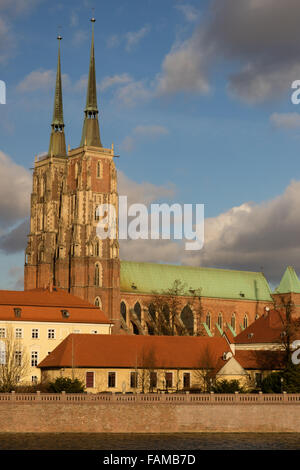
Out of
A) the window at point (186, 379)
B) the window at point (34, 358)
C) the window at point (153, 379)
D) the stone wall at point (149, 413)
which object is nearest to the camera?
the stone wall at point (149, 413)

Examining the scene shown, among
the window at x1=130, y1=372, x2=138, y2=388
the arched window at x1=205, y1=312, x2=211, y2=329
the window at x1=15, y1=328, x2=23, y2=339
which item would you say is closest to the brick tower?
the arched window at x1=205, y1=312, x2=211, y2=329

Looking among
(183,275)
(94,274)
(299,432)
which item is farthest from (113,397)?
(183,275)

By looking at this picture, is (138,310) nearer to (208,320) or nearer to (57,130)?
(208,320)

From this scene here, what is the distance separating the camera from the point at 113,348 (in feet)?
303

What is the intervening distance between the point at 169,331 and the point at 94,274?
15.3 metres

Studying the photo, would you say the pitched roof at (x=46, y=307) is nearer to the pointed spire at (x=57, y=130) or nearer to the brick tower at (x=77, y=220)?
the brick tower at (x=77, y=220)

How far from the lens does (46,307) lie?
353 ft

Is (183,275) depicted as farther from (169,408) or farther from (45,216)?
(169,408)

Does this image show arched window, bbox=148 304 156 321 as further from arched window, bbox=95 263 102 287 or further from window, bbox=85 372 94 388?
window, bbox=85 372 94 388

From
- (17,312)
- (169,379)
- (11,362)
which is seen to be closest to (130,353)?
(169,379)

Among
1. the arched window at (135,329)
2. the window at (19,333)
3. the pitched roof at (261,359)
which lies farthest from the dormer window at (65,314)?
the arched window at (135,329)

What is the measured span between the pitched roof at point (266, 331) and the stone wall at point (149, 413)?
116 feet

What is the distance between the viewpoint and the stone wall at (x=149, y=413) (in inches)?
2781

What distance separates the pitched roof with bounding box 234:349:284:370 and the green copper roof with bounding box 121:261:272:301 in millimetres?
50812
